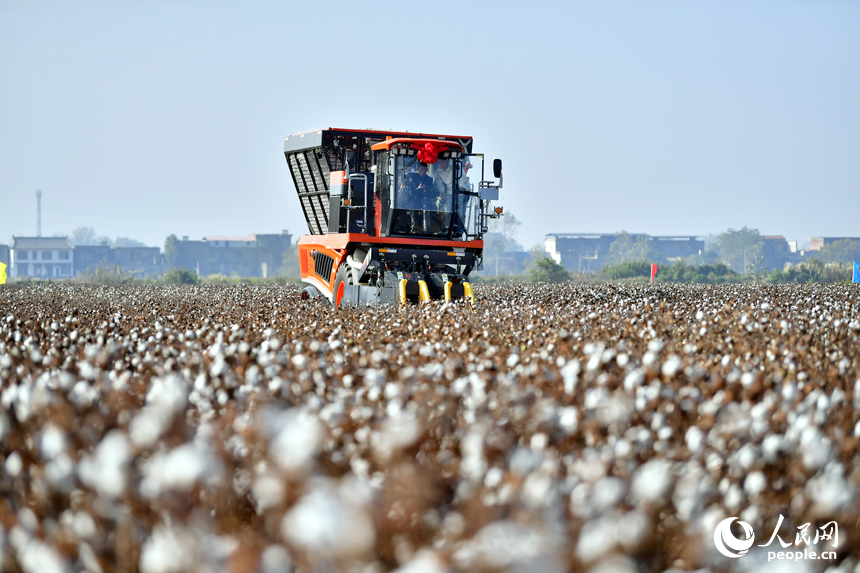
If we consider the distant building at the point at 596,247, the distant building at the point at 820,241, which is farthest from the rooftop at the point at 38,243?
the distant building at the point at 820,241

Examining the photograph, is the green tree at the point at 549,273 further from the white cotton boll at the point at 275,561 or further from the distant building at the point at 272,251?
the distant building at the point at 272,251

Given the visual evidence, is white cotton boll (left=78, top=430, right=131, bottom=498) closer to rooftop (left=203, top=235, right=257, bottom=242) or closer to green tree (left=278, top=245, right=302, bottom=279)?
green tree (left=278, top=245, right=302, bottom=279)

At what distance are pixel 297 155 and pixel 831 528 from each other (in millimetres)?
16200

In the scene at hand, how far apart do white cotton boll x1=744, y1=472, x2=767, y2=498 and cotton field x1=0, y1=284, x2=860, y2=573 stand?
13 mm

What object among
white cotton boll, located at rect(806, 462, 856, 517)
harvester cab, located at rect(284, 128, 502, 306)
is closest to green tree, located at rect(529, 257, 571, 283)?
harvester cab, located at rect(284, 128, 502, 306)

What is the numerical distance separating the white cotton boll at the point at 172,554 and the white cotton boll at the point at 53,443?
0.66 metres

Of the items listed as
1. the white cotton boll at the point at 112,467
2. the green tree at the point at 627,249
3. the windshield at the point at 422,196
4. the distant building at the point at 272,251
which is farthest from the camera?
the green tree at the point at 627,249

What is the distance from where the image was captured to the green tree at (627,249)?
124 meters

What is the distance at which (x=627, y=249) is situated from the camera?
415ft

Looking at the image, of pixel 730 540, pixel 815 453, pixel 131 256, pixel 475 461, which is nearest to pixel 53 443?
pixel 475 461

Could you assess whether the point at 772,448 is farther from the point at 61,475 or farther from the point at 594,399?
the point at 61,475

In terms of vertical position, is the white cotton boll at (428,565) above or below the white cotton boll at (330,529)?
below

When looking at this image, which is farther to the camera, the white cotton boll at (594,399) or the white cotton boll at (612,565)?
the white cotton boll at (594,399)

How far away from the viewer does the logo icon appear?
A: 2713mm
